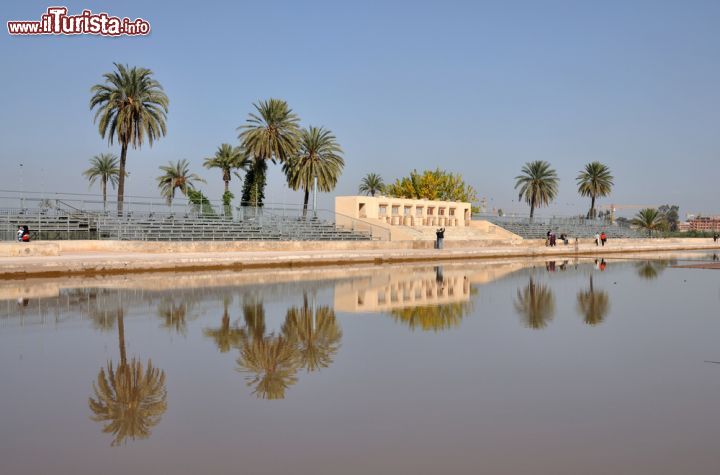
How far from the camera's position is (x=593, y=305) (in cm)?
1591

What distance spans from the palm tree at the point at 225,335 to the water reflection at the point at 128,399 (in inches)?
56.7

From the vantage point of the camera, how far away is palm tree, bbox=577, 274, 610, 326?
44.3ft

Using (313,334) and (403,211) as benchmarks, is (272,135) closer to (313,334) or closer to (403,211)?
(403,211)

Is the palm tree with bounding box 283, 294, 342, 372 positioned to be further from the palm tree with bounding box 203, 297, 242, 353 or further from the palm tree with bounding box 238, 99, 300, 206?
the palm tree with bounding box 238, 99, 300, 206

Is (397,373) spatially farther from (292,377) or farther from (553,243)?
(553,243)

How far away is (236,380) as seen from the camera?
7.71 m

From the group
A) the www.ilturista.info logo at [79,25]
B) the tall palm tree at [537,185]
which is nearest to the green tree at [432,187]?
the tall palm tree at [537,185]

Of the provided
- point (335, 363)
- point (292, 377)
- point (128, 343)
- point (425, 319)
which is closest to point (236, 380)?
point (292, 377)

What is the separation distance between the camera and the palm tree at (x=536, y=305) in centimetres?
1302

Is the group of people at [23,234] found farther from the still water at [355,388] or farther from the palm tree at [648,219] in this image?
the palm tree at [648,219]

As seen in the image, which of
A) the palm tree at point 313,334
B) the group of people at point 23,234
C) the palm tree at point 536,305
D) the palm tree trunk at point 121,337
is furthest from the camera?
the group of people at point 23,234

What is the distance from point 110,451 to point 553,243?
48341mm

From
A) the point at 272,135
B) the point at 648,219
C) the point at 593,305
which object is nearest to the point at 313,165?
the point at 272,135

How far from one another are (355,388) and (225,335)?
163 inches
